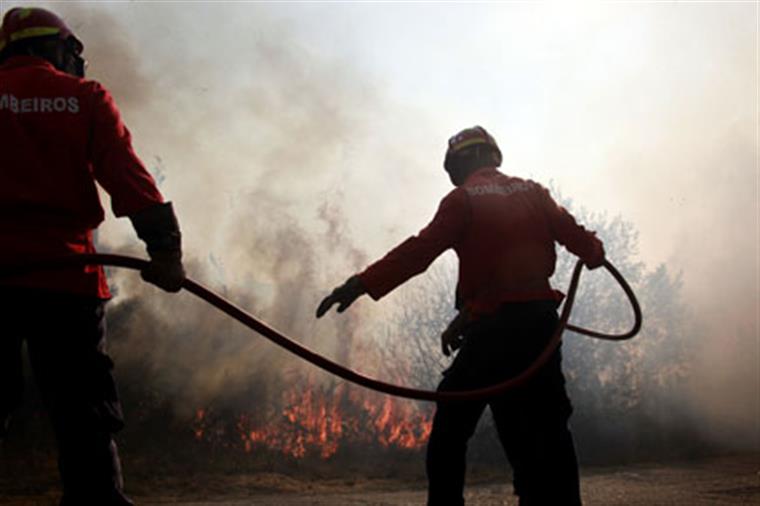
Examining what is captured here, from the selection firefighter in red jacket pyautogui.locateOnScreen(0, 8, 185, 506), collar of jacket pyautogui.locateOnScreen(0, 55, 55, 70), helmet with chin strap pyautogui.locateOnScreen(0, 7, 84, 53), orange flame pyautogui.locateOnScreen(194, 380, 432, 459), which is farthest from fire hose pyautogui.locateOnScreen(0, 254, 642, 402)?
orange flame pyautogui.locateOnScreen(194, 380, 432, 459)

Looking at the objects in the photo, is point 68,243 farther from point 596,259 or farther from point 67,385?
point 596,259

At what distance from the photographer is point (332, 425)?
18.4 meters

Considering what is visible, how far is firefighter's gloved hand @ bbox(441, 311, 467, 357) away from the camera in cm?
359

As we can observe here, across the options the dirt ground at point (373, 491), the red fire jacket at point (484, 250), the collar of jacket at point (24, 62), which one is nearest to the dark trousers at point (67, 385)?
the collar of jacket at point (24, 62)

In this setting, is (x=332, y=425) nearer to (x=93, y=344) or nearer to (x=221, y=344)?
(x=221, y=344)

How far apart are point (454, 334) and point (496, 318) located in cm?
34

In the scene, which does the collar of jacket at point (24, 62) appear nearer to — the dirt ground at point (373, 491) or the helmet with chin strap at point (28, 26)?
the helmet with chin strap at point (28, 26)

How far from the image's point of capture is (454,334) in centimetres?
368

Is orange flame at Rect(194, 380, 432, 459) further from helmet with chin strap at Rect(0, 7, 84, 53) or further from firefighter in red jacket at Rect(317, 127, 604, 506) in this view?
helmet with chin strap at Rect(0, 7, 84, 53)

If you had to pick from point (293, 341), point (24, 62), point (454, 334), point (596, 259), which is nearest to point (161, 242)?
point (293, 341)

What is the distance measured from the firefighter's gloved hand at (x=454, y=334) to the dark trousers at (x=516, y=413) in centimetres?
11

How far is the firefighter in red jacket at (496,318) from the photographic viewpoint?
330 centimetres

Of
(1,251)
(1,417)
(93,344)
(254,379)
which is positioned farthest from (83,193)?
(254,379)

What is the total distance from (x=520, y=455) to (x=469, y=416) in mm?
286
